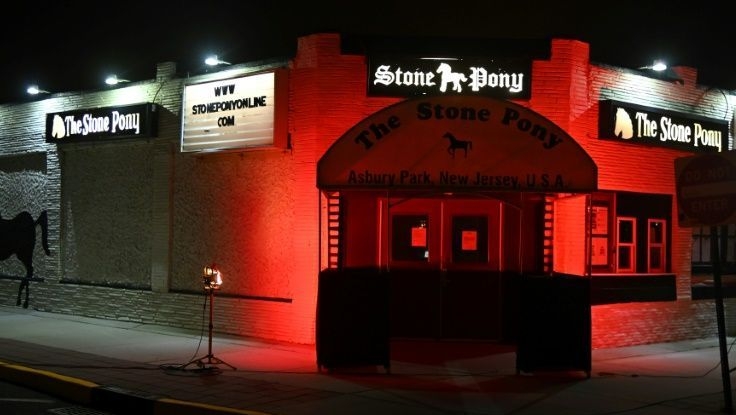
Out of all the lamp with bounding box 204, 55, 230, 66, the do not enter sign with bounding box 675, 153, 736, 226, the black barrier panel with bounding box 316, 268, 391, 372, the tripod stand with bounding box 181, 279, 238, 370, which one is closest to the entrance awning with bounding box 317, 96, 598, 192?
the black barrier panel with bounding box 316, 268, 391, 372

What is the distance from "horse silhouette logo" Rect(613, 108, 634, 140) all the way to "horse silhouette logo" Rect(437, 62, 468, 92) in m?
2.77

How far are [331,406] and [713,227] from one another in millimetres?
4469

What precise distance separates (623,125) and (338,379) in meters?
6.57

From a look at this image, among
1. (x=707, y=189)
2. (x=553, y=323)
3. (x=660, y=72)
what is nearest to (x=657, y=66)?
(x=660, y=72)

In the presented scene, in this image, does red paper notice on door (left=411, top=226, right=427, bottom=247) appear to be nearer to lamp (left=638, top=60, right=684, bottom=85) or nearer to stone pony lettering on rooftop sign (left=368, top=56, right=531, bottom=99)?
stone pony lettering on rooftop sign (left=368, top=56, right=531, bottom=99)

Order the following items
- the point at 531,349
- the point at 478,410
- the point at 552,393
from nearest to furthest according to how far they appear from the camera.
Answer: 1. the point at 478,410
2. the point at 552,393
3. the point at 531,349

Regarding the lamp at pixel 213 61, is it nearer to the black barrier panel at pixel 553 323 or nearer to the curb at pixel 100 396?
the curb at pixel 100 396

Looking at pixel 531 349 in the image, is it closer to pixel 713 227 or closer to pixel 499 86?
pixel 713 227

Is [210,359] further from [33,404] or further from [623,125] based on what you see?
[623,125]

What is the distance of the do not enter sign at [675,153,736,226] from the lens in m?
8.20

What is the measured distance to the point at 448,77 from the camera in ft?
39.4

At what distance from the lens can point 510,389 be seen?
9422 millimetres

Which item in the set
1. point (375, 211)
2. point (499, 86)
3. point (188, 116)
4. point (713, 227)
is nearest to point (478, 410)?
point (713, 227)

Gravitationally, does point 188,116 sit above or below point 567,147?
above
